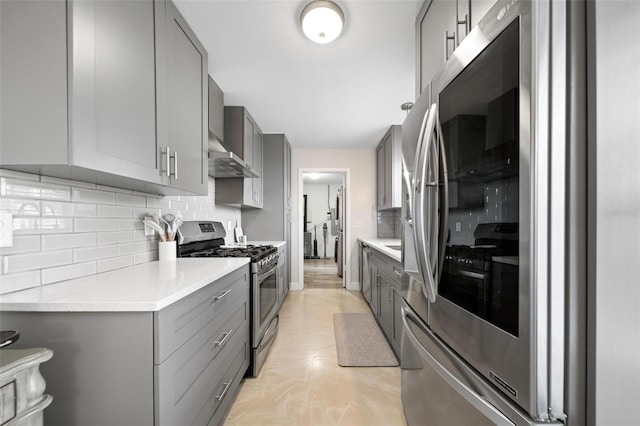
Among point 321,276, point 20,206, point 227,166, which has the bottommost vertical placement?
point 321,276

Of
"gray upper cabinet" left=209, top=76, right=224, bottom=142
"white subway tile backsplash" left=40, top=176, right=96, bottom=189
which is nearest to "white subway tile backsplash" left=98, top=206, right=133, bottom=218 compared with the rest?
"white subway tile backsplash" left=40, top=176, right=96, bottom=189

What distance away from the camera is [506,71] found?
727 mm

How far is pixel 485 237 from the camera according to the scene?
0.82 meters

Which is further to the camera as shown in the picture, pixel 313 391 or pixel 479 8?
pixel 313 391

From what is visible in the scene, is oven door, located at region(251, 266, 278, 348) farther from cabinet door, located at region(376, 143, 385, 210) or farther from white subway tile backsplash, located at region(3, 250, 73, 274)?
cabinet door, located at region(376, 143, 385, 210)

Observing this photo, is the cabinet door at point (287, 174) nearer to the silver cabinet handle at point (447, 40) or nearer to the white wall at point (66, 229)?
the white wall at point (66, 229)

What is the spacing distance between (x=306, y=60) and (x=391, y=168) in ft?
6.76

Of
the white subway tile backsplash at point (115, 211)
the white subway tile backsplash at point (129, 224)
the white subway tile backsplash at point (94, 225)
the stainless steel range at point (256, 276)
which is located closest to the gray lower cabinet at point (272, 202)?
the stainless steel range at point (256, 276)

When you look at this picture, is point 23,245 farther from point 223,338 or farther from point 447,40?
point 447,40

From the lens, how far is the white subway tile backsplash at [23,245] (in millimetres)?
1032

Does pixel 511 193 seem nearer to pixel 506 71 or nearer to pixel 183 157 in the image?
pixel 506 71

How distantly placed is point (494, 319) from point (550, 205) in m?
0.35

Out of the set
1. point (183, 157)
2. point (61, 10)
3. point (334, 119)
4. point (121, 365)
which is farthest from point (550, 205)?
point (334, 119)

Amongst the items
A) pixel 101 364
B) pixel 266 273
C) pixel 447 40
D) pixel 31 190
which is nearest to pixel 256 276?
pixel 266 273
